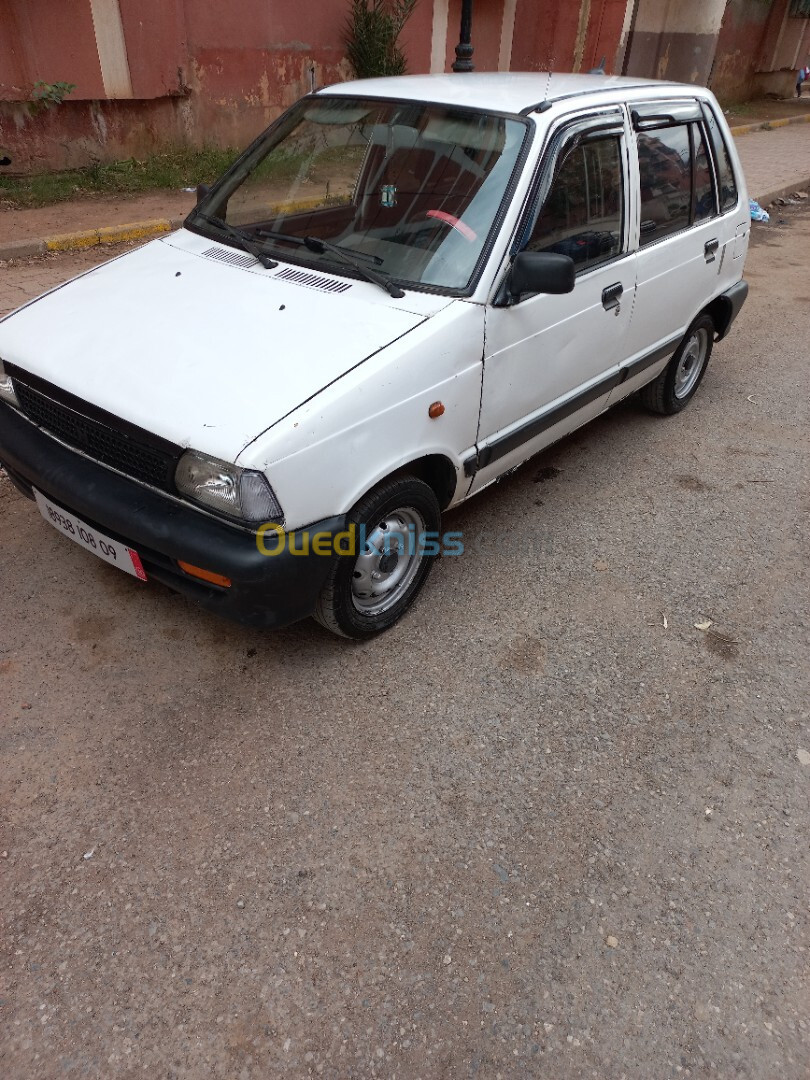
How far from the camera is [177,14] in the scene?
8.46 m

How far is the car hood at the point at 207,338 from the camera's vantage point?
2.37 m

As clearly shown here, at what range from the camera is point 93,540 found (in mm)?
2705

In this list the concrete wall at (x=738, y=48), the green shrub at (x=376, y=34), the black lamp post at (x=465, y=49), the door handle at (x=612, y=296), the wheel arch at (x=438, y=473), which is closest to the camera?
the wheel arch at (x=438, y=473)

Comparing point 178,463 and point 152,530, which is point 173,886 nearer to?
point 152,530

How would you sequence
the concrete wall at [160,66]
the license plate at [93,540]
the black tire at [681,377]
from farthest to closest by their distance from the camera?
1. the concrete wall at [160,66]
2. the black tire at [681,377]
3. the license plate at [93,540]

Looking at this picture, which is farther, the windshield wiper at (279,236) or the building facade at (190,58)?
the building facade at (190,58)

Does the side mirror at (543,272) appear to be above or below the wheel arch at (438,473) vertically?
above

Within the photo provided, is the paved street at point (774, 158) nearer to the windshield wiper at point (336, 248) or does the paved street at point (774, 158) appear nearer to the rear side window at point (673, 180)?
the rear side window at point (673, 180)

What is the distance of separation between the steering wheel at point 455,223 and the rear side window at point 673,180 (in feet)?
3.96

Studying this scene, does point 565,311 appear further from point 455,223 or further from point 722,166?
point 722,166

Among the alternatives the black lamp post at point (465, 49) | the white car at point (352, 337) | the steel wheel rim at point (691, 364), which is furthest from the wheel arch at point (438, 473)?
the black lamp post at point (465, 49)

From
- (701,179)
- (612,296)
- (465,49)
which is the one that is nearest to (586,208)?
(612,296)

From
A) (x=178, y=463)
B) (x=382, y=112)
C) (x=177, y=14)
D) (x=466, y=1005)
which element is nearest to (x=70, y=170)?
(x=177, y=14)

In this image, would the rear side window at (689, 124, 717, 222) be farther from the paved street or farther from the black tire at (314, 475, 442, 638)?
the paved street
